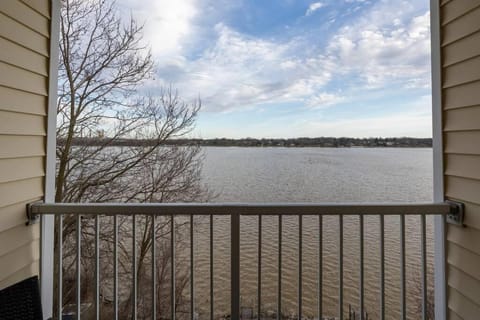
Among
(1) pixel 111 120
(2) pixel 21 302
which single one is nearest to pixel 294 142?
(1) pixel 111 120

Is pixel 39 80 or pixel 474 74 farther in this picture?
pixel 39 80

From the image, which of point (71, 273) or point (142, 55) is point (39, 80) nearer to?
point (142, 55)

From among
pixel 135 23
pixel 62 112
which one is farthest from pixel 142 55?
pixel 62 112

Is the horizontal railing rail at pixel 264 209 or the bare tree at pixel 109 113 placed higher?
the bare tree at pixel 109 113

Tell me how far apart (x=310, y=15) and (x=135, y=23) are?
93.8 inches

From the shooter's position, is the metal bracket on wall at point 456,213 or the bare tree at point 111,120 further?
the bare tree at point 111,120

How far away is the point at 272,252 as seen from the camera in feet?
9.89

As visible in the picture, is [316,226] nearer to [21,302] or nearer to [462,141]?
[462,141]

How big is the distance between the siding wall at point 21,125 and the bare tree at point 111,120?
2148 millimetres

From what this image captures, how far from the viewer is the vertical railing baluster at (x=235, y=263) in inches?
64.7

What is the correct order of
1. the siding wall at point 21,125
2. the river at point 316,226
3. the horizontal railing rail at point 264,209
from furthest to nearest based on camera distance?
the river at point 316,226 → the horizontal railing rail at point 264,209 → the siding wall at point 21,125

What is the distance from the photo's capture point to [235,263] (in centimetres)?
166

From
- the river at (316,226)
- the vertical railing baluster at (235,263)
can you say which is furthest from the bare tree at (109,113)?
the vertical railing baluster at (235,263)

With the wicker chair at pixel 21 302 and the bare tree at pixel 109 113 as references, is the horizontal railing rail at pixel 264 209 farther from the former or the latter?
the bare tree at pixel 109 113
